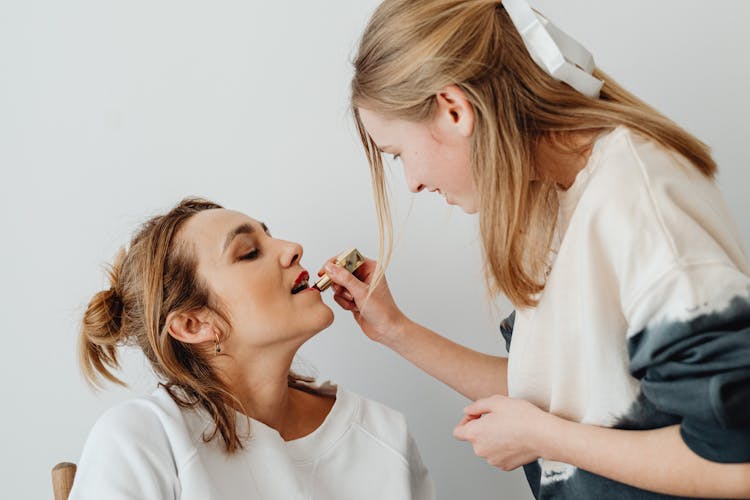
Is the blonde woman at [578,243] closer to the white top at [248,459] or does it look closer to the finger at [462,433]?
the finger at [462,433]

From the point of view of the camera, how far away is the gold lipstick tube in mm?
1423

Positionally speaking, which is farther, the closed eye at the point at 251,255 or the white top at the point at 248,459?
the closed eye at the point at 251,255

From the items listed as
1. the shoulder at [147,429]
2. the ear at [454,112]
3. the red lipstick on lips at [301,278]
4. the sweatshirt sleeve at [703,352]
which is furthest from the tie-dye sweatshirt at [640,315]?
the shoulder at [147,429]

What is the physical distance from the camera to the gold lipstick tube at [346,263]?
1.42 m

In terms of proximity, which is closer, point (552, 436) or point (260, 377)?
point (552, 436)

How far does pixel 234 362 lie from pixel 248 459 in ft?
0.54

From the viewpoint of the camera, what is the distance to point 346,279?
143 centimetres

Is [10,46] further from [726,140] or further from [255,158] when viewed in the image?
[726,140]

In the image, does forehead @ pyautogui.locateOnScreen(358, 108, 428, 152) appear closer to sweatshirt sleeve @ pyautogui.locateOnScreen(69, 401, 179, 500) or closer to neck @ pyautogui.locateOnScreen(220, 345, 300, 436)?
neck @ pyautogui.locateOnScreen(220, 345, 300, 436)

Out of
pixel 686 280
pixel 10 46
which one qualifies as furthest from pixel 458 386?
pixel 10 46

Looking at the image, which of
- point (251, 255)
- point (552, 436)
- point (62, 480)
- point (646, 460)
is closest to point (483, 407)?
point (552, 436)

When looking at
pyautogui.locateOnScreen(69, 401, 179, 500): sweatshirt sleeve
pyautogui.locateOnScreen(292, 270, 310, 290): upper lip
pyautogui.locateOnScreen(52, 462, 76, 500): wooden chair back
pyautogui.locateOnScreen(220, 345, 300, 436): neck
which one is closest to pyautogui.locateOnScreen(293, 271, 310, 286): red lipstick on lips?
pyautogui.locateOnScreen(292, 270, 310, 290): upper lip

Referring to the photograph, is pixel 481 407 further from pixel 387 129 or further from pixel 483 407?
pixel 387 129

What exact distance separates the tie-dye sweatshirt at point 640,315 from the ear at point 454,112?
0.53 feet
